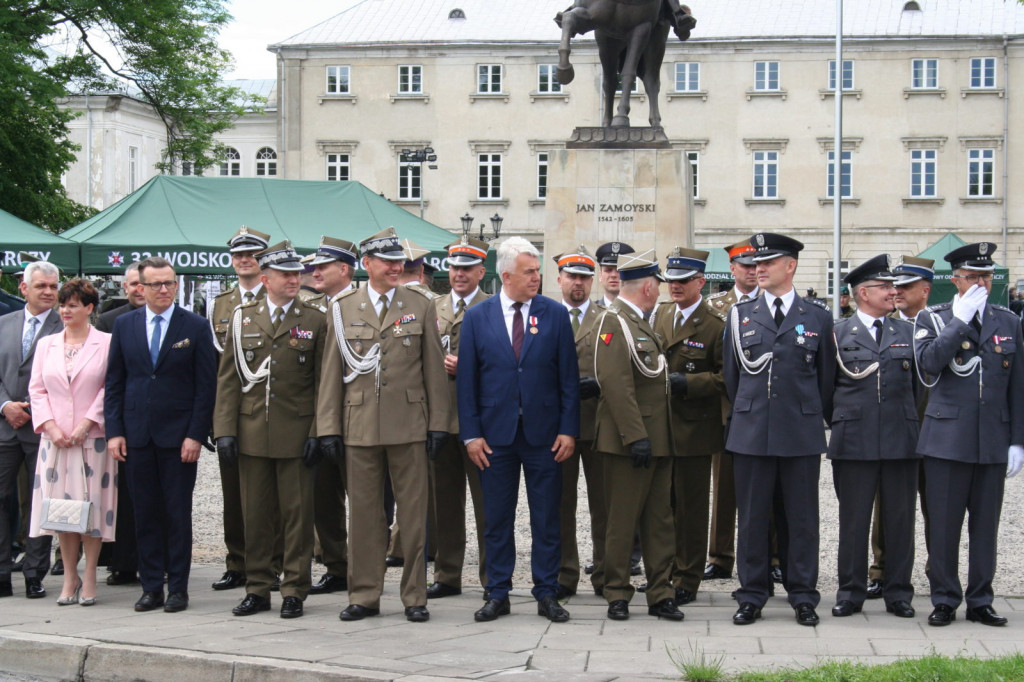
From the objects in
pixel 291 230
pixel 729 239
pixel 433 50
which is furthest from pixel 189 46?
pixel 729 239

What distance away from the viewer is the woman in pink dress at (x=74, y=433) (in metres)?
8.25

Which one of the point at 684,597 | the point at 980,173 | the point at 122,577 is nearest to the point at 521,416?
the point at 684,597

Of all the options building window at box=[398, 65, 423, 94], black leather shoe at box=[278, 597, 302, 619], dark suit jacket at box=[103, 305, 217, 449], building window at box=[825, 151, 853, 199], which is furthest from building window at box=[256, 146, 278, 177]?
black leather shoe at box=[278, 597, 302, 619]

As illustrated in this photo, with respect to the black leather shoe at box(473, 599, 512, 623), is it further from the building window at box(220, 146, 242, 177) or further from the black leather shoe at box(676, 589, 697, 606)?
the building window at box(220, 146, 242, 177)

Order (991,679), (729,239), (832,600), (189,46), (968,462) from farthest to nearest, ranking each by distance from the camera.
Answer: (729,239) < (189,46) < (832,600) < (968,462) < (991,679)

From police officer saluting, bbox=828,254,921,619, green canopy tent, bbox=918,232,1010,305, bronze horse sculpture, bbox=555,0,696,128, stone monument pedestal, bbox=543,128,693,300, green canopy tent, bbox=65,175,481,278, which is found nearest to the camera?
police officer saluting, bbox=828,254,921,619

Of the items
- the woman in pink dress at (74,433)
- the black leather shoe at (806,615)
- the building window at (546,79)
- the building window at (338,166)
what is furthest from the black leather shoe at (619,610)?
the building window at (338,166)

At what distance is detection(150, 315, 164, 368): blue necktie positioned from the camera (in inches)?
323

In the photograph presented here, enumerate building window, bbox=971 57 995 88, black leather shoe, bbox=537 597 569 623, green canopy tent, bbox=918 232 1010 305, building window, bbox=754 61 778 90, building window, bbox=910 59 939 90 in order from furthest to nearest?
1. building window, bbox=754 61 778 90
2. building window, bbox=910 59 939 90
3. building window, bbox=971 57 995 88
4. green canopy tent, bbox=918 232 1010 305
5. black leather shoe, bbox=537 597 569 623

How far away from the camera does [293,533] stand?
26.3ft

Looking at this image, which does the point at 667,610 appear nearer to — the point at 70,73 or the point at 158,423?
the point at 158,423

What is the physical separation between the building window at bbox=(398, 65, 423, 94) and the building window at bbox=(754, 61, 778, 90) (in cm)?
1322

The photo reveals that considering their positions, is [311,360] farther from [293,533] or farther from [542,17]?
[542,17]

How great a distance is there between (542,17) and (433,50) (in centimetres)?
464
